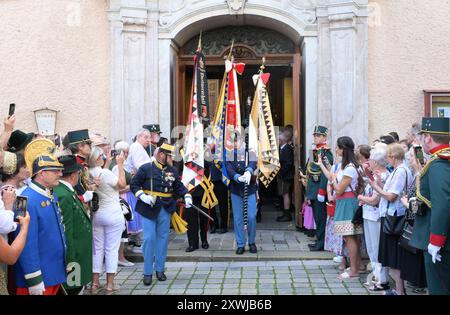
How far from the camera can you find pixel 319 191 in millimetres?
7922

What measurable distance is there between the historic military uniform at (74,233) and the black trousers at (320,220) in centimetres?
409

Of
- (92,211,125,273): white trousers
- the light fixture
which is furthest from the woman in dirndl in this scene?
the light fixture

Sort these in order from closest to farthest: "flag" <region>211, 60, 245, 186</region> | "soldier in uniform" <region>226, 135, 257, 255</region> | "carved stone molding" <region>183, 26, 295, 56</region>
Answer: "soldier in uniform" <region>226, 135, 257, 255</region> < "flag" <region>211, 60, 245, 186</region> < "carved stone molding" <region>183, 26, 295, 56</region>

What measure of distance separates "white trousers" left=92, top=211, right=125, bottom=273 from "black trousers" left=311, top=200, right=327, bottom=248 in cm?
339

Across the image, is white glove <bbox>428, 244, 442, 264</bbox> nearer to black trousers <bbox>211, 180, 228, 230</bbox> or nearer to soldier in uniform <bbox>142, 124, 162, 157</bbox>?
black trousers <bbox>211, 180, 228, 230</bbox>

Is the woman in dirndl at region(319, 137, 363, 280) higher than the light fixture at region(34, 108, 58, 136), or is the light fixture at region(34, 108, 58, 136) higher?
the light fixture at region(34, 108, 58, 136)

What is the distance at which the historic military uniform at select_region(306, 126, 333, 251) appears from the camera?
25.8ft

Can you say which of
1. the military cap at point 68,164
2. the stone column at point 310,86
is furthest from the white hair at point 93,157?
the stone column at point 310,86

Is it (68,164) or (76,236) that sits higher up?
(68,164)

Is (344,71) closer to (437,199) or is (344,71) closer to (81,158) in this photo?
(81,158)

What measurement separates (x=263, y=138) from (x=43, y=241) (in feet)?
16.8

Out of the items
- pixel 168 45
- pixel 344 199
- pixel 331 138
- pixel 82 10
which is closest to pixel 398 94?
pixel 331 138

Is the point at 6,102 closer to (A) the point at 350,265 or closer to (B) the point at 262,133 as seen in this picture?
(B) the point at 262,133

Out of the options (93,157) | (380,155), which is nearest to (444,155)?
(380,155)
